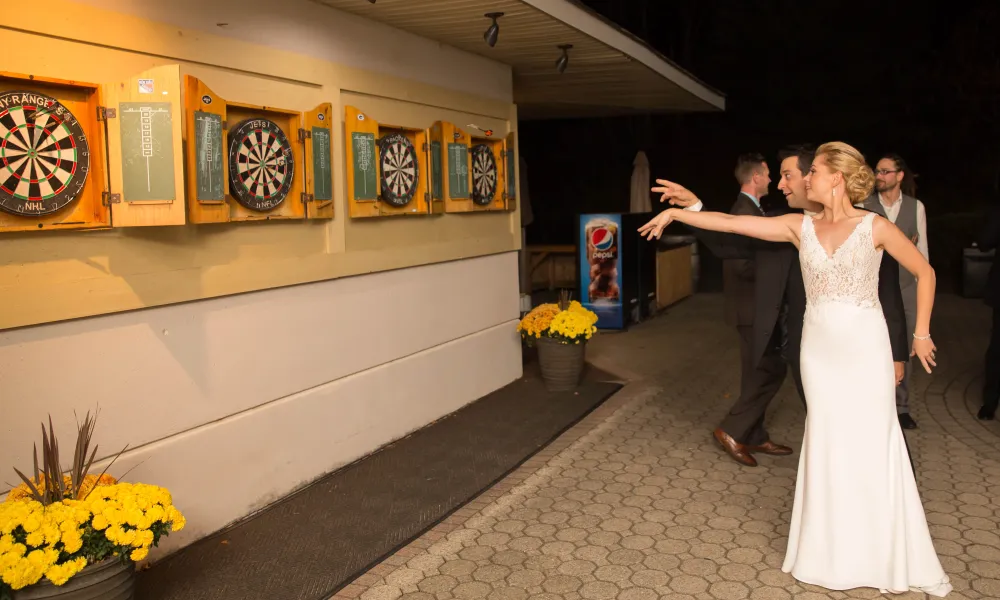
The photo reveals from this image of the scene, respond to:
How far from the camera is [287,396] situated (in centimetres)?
573

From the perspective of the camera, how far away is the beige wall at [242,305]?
4.09 m

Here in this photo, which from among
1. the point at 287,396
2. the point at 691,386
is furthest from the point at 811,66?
the point at 287,396

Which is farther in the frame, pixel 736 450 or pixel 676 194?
pixel 736 450

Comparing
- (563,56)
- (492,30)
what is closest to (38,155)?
(492,30)

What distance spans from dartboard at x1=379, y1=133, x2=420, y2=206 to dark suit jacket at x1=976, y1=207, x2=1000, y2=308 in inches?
162

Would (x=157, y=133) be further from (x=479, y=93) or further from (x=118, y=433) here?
(x=479, y=93)

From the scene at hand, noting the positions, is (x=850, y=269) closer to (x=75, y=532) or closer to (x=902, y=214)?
(x=902, y=214)

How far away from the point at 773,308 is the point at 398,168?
2817 mm

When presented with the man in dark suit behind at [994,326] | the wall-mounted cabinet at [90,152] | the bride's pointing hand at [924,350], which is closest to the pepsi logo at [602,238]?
the man in dark suit behind at [994,326]

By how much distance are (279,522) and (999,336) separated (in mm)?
5290

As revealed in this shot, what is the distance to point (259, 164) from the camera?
526 cm

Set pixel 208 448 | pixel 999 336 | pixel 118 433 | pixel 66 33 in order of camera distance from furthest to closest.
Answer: pixel 999 336 → pixel 208 448 → pixel 118 433 → pixel 66 33

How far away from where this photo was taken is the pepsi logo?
11922 mm

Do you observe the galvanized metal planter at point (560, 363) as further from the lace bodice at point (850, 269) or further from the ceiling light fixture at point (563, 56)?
the lace bodice at point (850, 269)
